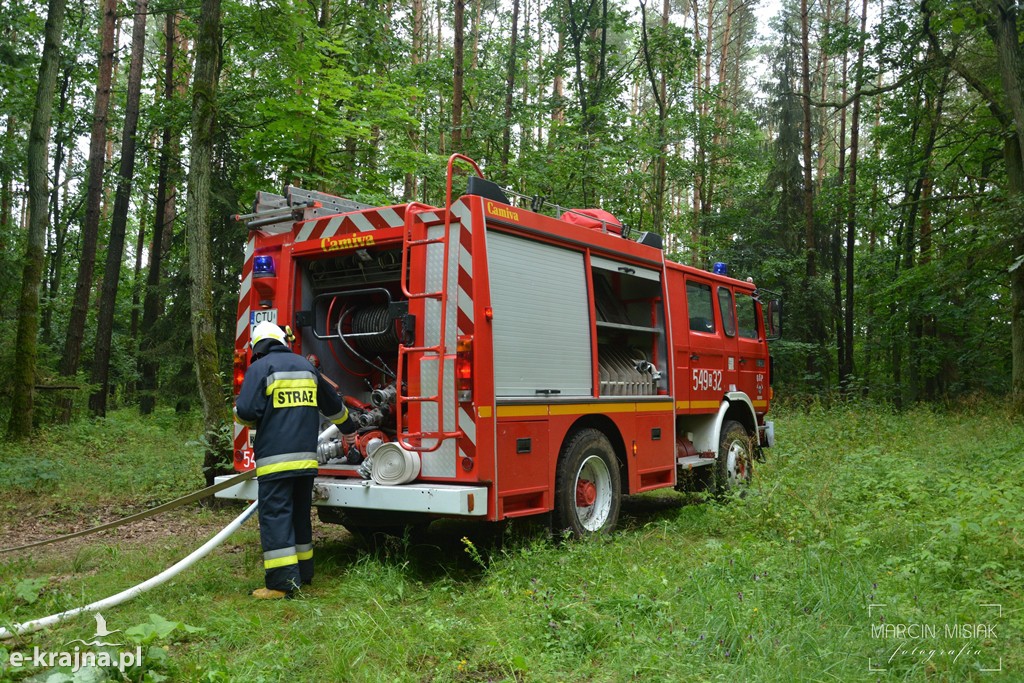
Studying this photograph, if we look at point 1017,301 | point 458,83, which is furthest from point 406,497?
point 1017,301

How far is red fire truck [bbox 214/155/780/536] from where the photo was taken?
17.2ft

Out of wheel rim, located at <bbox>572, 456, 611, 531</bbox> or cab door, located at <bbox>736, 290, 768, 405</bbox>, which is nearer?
wheel rim, located at <bbox>572, 456, 611, 531</bbox>

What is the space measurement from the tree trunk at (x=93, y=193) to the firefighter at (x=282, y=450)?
38.6ft

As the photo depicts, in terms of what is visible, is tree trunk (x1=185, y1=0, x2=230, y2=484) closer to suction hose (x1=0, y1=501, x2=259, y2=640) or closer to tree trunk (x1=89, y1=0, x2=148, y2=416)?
suction hose (x1=0, y1=501, x2=259, y2=640)

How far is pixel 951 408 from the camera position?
17.9 m

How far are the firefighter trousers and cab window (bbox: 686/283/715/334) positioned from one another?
4565mm

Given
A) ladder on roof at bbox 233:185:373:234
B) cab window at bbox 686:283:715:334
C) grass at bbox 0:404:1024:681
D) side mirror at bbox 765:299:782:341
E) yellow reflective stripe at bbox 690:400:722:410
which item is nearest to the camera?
grass at bbox 0:404:1024:681

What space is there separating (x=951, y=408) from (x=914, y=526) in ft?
46.4

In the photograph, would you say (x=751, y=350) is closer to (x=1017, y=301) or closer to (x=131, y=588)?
(x=131, y=588)

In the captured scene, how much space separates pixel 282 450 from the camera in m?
5.09

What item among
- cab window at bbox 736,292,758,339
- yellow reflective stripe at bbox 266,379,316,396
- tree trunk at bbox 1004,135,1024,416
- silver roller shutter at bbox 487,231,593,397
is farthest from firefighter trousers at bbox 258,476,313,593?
tree trunk at bbox 1004,135,1024,416

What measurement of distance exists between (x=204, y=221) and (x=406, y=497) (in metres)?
4.51

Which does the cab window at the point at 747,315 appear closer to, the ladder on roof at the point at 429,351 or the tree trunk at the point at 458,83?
the ladder on roof at the point at 429,351

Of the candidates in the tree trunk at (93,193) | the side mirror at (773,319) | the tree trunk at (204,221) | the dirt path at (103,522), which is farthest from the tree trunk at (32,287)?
the side mirror at (773,319)
